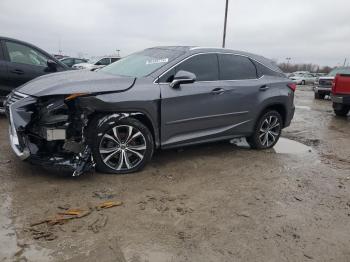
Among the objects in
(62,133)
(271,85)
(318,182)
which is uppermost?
(271,85)

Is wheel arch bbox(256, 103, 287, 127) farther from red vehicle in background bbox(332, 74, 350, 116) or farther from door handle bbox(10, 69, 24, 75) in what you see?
red vehicle in background bbox(332, 74, 350, 116)

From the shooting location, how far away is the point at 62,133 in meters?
4.14

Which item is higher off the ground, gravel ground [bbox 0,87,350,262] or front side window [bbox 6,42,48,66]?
front side window [bbox 6,42,48,66]

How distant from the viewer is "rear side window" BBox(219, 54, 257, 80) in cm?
552

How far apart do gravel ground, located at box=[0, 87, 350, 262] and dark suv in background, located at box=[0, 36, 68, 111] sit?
2.03 m

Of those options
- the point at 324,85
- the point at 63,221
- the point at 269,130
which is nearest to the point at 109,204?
the point at 63,221

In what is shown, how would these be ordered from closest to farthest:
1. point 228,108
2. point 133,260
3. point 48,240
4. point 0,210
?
point 133,260
point 48,240
point 0,210
point 228,108

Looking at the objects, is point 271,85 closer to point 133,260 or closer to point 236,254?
point 236,254

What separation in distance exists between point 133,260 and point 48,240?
2.53ft

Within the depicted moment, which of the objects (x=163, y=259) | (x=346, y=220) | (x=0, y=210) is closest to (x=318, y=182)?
(x=346, y=220)

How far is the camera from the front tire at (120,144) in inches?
170

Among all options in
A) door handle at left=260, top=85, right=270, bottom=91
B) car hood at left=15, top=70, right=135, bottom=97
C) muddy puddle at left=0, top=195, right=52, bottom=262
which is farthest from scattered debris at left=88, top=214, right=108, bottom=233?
door handle at left=260, top=85, right=270, bottom=91

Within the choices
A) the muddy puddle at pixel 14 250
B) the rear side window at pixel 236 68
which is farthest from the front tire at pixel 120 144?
the rear side window at pixel 236 68

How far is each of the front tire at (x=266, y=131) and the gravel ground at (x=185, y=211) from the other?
0.65 meters
